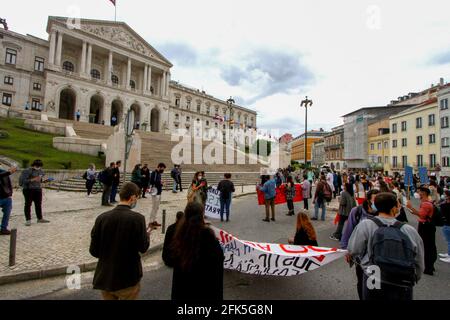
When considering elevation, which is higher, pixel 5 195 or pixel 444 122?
pixel 444 122

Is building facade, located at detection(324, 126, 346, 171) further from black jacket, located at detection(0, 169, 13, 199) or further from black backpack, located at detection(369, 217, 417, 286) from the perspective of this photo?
black jacket, located at detection(0, 169, 13, 199)

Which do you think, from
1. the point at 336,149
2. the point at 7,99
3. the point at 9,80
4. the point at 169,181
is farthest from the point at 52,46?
the point at 336,149

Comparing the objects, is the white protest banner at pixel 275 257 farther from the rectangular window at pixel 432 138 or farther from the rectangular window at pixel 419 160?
the rectangular window at pixel 419 160

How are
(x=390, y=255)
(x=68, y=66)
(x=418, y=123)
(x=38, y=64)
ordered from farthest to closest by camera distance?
(x=68, y=66), (x=38, y=64), (x=418, y=123), (x=390, y=255)

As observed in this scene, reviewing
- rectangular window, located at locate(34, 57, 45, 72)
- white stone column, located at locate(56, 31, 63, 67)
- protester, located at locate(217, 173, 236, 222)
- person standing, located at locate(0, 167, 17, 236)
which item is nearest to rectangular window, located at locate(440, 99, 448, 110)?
protester, located at locate(217, 173, 236, 222)

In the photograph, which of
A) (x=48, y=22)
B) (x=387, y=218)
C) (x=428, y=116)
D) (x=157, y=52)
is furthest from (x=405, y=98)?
(x=48, y=22)

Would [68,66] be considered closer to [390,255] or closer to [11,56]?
[11,56]

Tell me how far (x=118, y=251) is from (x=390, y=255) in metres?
2.86

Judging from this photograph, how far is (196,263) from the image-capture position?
2.22 metres

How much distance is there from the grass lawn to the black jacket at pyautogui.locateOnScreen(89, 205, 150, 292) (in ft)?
62.2

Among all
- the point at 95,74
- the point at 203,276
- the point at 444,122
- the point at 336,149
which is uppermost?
the point at 95,74

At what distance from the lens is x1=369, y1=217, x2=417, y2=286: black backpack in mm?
2490

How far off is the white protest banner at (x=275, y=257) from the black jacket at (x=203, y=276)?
188 centimetres
